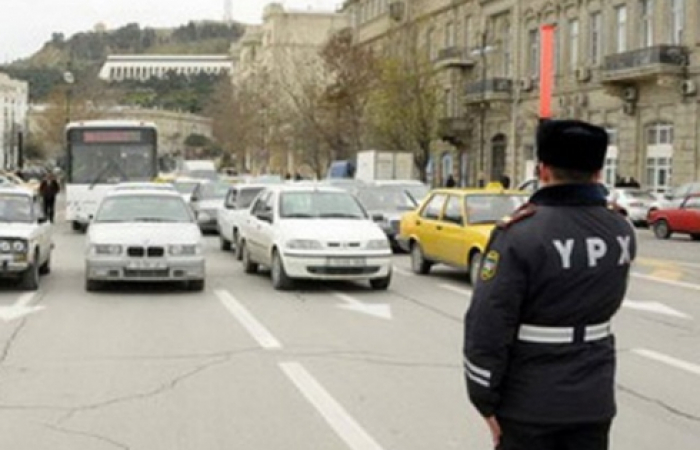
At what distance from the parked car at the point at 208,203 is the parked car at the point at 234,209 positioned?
390 cm

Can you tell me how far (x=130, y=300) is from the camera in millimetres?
15203

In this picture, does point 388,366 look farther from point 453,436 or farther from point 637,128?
point 637,128

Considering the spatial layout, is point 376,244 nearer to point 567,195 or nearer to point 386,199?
point 386,199

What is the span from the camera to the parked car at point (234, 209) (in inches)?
920

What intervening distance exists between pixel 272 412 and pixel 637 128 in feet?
139

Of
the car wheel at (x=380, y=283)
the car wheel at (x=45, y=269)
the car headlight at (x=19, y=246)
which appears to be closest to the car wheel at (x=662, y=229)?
the car wheel at (x=380, y=283)

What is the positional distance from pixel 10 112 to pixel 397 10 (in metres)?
104

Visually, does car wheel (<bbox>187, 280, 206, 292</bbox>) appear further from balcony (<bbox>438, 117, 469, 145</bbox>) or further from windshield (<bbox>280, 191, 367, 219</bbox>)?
balcony (<bbox>438, 117, 469, 145</bbox>)

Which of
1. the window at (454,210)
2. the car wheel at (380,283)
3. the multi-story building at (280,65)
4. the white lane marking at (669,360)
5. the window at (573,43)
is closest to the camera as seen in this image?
the white lane marking at (669,360)

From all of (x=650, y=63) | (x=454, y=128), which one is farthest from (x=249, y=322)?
(x=454, y=128)

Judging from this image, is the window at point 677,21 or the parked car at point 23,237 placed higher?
the window at point 677,21

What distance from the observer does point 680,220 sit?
32625 millimetres

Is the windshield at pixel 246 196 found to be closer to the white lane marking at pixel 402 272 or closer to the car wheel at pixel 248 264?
the white lane marking at pixel 402 272

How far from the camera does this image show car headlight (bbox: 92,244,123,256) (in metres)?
15.8
